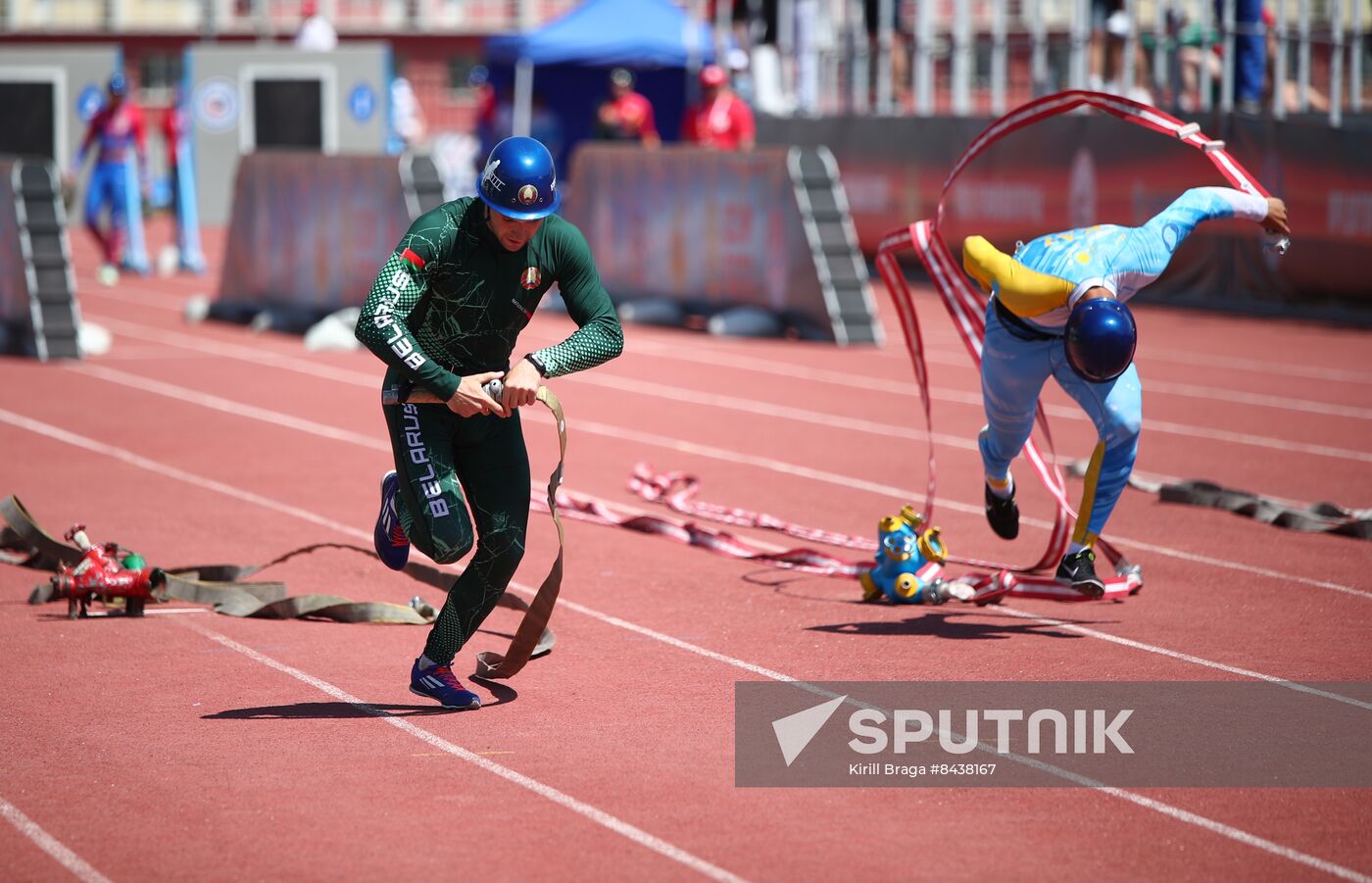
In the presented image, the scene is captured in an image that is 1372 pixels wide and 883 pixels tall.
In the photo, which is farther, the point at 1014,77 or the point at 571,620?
the point at 1014,77

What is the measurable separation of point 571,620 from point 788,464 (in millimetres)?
4431

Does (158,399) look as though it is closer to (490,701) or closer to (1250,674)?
(490,701)

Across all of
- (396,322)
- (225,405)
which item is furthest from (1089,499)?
(225,405)

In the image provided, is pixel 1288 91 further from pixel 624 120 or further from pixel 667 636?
pixel 667 636

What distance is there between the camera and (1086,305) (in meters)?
7.52

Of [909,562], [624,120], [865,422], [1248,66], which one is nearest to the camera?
[909,562]

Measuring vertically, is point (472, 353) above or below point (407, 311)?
below

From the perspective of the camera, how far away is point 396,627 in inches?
313

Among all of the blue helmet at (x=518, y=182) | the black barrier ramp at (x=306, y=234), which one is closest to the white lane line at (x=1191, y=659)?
the blue helmet at (x=518, y=182)

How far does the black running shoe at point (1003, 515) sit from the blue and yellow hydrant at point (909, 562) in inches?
22.1

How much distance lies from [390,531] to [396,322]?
0.91 meters

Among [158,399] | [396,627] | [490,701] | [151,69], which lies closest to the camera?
[490,701]

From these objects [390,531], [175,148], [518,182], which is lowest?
[390,531]

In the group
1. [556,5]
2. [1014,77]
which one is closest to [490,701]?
[1014,77]
